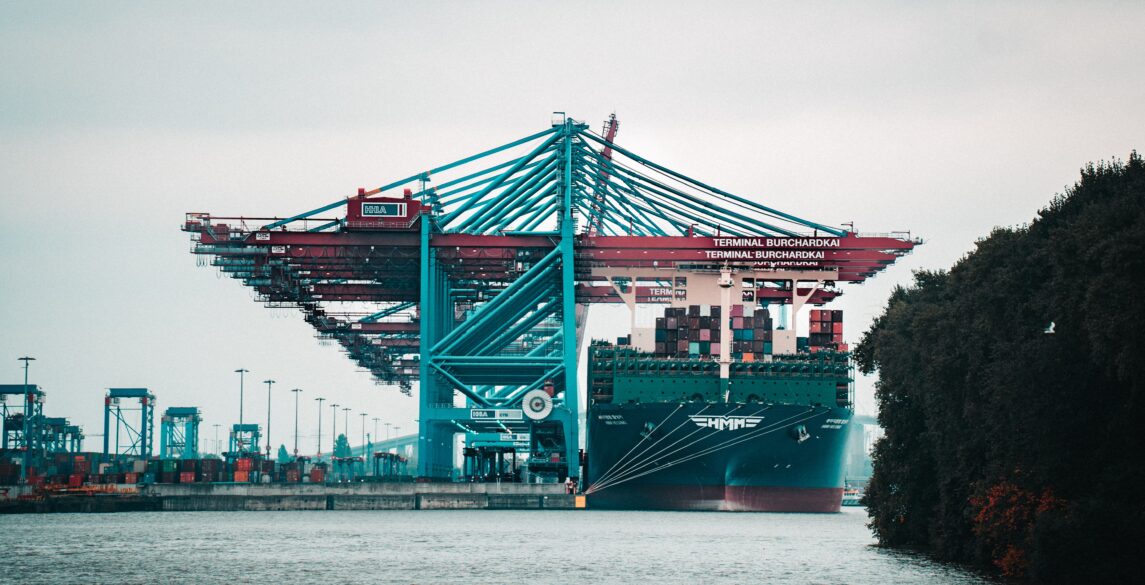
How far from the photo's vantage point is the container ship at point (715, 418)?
86438 millimetres

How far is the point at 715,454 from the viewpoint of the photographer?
86.9m

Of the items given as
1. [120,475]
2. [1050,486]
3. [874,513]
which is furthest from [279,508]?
[1050,486]

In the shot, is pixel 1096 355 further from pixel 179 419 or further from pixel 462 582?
pixel 179 419

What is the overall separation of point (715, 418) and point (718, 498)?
5744 mm

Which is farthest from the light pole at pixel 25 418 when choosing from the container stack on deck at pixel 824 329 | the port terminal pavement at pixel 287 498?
the container stack on deck at pixel 824 329

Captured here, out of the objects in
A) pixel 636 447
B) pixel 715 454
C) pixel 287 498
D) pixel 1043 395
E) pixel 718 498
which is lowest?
pixel 287 498

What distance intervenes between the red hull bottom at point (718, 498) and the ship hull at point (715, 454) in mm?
53

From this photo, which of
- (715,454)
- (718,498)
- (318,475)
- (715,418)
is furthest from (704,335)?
(318,475)

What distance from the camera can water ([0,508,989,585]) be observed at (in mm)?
44625

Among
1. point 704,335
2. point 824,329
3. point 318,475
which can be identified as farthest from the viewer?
point 318,475

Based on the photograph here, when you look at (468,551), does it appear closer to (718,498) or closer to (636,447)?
(636,447)

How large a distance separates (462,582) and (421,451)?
65.9 meters

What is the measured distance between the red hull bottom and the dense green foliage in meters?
35.5

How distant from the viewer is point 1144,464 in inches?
1404
